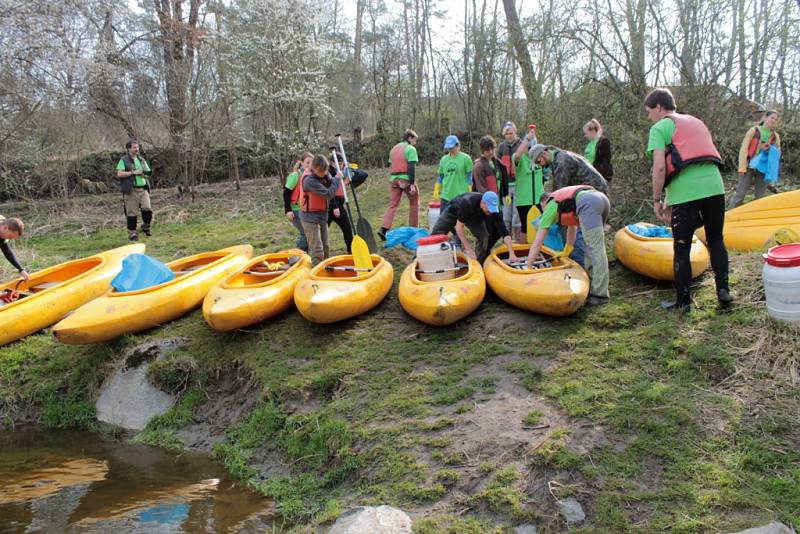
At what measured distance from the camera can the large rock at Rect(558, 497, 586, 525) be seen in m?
2.82

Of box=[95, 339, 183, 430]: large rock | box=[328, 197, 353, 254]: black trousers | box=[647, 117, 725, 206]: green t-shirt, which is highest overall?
box=[647, 117, 725, 206]: green t-shirt

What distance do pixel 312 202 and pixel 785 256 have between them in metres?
4.38

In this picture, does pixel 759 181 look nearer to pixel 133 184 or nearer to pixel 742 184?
pixel 742 184

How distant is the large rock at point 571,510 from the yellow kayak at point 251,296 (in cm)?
333

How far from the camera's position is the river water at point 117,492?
3.39 m

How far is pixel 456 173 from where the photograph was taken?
6594 mm

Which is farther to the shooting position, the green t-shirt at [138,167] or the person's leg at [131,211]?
the person's leg at [131,211]

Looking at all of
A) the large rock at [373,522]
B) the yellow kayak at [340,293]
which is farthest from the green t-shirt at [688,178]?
the large rock at [373,522]

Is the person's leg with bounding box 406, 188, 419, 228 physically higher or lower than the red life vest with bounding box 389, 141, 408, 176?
lower

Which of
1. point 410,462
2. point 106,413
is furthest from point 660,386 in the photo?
point 106,413

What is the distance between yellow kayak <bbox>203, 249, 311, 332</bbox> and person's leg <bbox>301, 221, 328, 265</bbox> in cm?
26

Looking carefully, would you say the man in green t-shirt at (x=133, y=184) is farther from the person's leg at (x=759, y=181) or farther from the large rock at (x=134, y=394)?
the person's leg at (x=759, y=181)

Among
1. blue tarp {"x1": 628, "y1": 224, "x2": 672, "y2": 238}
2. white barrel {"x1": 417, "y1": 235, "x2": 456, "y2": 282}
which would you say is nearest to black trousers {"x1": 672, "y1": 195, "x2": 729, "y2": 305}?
blue tarp {"x1": 628, "y1": 224, "x2": 672, "y2": 238}

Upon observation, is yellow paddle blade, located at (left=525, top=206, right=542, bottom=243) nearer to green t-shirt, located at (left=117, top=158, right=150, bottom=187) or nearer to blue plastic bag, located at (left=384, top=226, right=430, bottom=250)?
blue plastic bag, located at (left=384, top=226, right=430, bottom=250)
